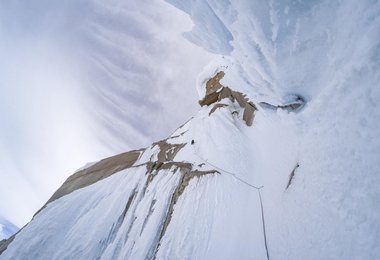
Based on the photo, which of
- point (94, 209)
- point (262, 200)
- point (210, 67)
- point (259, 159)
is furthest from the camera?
point (210, 67)

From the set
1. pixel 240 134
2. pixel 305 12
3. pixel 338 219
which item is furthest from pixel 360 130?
pixel 240 134

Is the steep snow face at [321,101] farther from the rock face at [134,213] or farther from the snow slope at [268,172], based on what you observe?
the rock face at [134,213]

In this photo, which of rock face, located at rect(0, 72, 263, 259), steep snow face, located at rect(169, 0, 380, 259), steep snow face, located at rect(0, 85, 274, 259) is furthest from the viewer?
rock face, located at rect(0, 72, 263, 259)

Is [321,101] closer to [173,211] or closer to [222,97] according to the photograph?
[173,211]

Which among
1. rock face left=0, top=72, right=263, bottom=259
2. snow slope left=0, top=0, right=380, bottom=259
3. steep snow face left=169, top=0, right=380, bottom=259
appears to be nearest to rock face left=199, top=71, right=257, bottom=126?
rock face left=0, top=72, right=263, bottom=259

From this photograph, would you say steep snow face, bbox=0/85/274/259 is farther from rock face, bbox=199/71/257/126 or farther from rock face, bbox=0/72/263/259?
rock face, bbox=199/71/257/126

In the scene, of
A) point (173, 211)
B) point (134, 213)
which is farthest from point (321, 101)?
point (134, 213)

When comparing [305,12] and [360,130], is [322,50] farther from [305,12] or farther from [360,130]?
[360,130]

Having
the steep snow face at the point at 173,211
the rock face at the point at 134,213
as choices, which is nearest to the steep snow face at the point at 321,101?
the steep snow face at the point at 173,211
